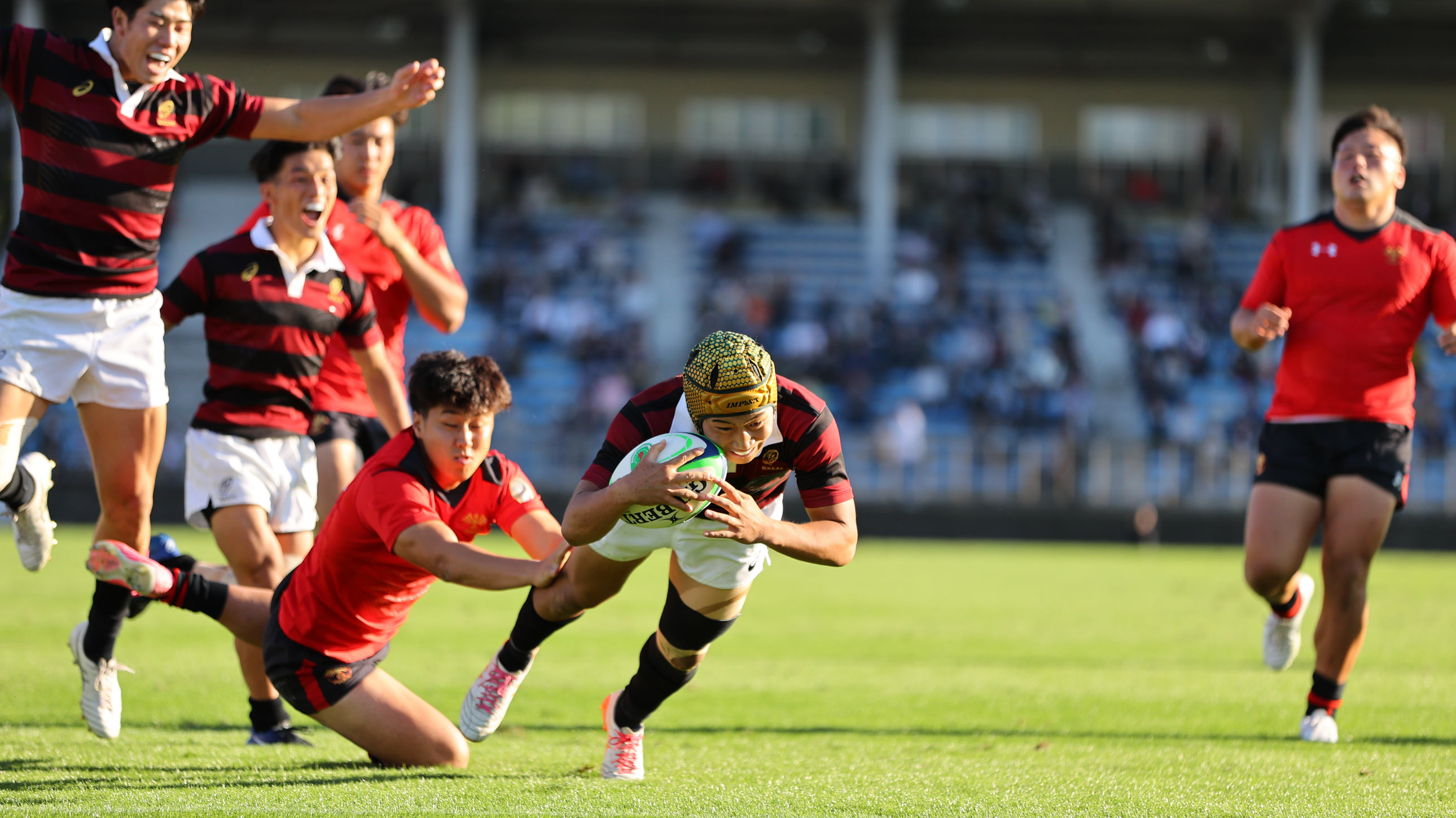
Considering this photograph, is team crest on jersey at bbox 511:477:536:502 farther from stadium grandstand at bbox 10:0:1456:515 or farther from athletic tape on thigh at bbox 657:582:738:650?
stadium grandstand at bbox 10:0:1456:515

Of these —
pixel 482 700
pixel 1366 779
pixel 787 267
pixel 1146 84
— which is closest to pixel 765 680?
pixel 482 700

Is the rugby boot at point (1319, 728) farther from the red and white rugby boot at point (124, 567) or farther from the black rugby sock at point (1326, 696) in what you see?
the red and white rugby boot at point (124, 567)

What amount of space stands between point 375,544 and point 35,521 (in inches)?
61.7

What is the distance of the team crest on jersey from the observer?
494cm

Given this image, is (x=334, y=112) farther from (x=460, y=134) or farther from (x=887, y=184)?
(x=887, y=184)

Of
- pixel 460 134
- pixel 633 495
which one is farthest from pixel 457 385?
pixel 460 134

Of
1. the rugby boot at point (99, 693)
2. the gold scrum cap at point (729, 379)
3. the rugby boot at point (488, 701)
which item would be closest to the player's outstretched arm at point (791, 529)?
the gold scrum cap at point (729, 379)

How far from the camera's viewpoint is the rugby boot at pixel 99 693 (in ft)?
17.3

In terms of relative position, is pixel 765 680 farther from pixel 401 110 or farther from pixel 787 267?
pixel 787 267

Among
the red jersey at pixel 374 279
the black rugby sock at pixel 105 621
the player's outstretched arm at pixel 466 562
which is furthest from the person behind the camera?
the red jersey at pixel 374 279

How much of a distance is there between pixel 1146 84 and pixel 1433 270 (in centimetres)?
2760

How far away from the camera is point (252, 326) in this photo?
19.3 ft

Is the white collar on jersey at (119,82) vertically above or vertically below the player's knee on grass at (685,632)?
above

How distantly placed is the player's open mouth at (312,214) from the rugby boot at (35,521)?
142 centimetres
